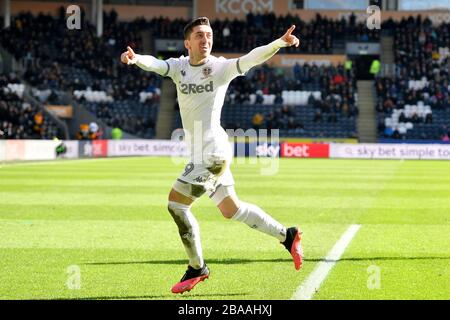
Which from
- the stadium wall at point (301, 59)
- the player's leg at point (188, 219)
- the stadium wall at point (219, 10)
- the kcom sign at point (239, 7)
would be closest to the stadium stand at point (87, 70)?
the stadium wall at point (219, 10)

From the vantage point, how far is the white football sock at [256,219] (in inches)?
344

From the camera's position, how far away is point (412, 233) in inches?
541

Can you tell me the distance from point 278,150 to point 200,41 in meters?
40.4

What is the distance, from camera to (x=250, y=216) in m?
8.79

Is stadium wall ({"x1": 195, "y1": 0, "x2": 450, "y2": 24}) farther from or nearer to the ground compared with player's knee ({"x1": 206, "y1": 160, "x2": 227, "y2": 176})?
farther from the ground

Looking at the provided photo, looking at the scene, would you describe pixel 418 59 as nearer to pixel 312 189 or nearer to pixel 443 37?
pixel 443 37

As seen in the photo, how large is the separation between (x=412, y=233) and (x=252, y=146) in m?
33.8

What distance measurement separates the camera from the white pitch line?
26.4ft

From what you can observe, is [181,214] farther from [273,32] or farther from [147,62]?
[273,32]

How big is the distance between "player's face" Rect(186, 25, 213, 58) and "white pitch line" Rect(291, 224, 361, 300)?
2.52 metres

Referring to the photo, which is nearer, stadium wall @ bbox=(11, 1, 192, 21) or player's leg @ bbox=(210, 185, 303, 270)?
player's leg @ bbox=(210, 185, 303, 270)

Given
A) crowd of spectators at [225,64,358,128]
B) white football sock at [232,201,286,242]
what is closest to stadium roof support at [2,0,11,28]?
crowd of spectators at [225,64,358,128]

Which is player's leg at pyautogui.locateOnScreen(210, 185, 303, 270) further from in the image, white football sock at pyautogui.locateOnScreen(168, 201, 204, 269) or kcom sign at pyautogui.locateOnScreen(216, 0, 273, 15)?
kcom sign at pyautogui.locateOnScreen(216, 0, 273, 15)

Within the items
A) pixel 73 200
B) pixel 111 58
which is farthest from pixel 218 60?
pixel 111 58
